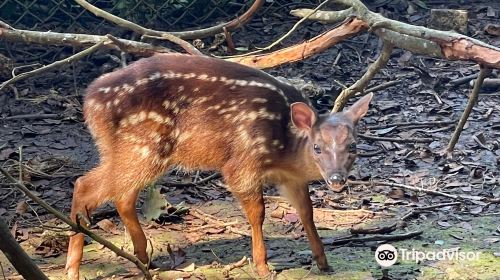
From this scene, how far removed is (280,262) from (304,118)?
78 centimetres

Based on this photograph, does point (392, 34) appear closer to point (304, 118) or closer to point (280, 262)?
point (304, 118)

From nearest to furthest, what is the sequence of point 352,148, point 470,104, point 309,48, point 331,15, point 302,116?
point 352,148 < point 302,116 < point 470,104 < point 309,48 < point 331,15

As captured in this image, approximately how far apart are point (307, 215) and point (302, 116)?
0.54 meters

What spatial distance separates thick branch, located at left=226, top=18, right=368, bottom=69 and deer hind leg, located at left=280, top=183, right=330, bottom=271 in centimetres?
103

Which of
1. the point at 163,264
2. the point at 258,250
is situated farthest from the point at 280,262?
the point at 163,264

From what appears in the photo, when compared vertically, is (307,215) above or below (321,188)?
above

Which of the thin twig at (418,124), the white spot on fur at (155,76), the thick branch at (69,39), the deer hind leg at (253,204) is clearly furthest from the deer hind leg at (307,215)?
the thin twig at (418,124)

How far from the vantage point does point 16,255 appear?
2258mm

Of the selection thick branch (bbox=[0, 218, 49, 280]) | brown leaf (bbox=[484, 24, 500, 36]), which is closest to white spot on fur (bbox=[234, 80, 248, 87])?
thick branch (bbox=[0, 218, 49, 280])

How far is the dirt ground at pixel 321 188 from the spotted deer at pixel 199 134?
275 millimetres

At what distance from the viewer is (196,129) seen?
4492 mm

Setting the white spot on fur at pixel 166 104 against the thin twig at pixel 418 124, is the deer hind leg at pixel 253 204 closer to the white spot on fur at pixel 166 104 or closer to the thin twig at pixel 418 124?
the white spot on fur at pixel 166 104

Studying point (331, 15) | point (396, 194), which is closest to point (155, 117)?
point (331, 15)

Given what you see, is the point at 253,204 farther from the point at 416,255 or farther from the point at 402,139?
the point at 402,139
